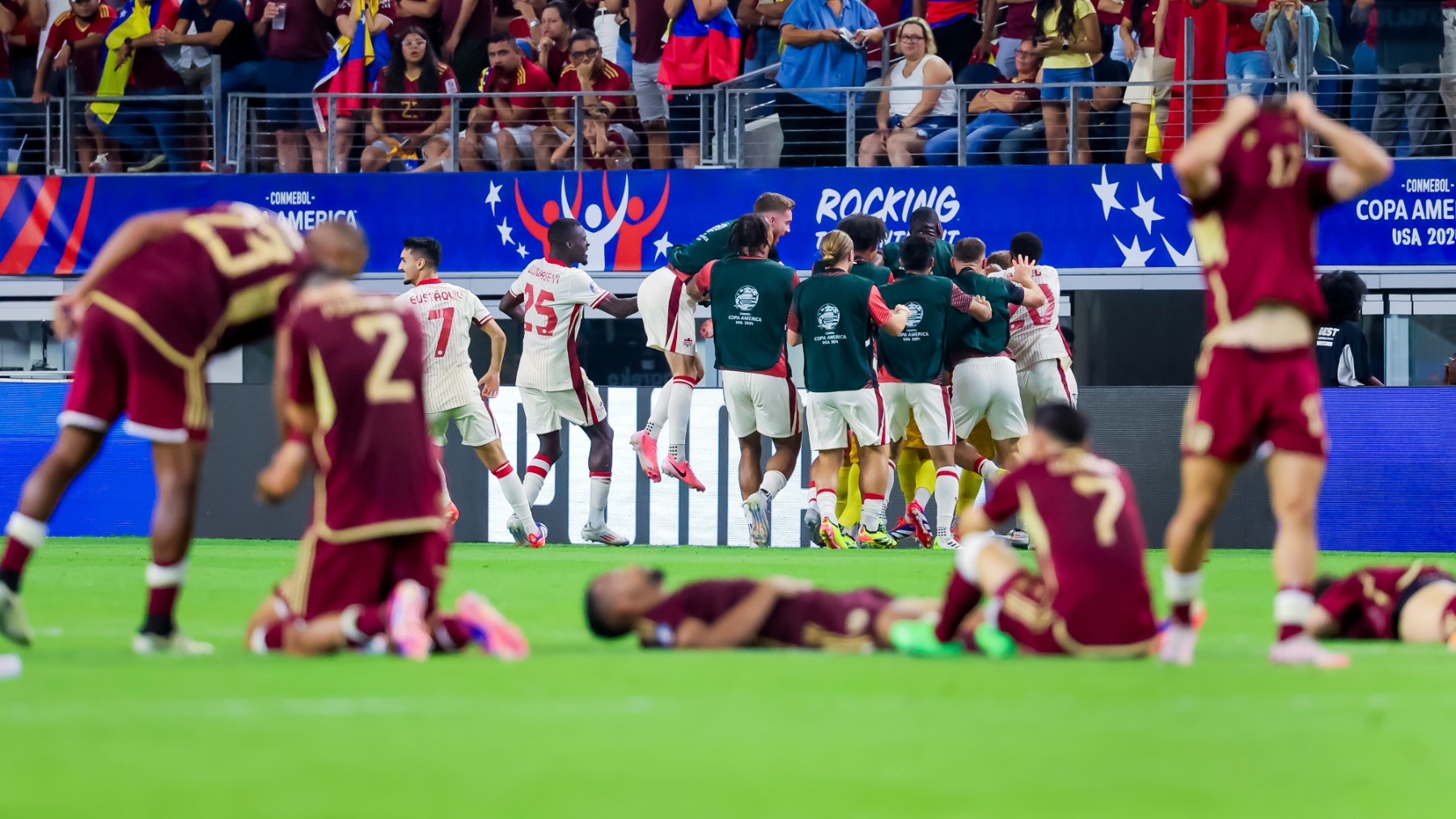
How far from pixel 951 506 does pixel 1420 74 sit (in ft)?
18.3

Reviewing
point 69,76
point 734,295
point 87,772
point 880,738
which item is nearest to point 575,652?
point 880,738

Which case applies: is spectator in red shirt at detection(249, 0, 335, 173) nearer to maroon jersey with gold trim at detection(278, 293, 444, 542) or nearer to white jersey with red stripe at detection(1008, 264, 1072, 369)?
white jersey with red stripe at detection(1008, 264, 1072, 369)

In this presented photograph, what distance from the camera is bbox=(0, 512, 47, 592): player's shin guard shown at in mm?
6758

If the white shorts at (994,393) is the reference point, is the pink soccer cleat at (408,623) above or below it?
Result: below

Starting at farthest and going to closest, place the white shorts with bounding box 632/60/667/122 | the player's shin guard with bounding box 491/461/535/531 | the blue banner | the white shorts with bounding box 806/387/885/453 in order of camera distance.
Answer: the white shorts with bounding box 632/60/667/122, the blue banner, the white shorts with bounding box 806/387/885/453, the player's shin guard with bounding box 491/461/535/531

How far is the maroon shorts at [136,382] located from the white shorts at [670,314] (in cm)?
854

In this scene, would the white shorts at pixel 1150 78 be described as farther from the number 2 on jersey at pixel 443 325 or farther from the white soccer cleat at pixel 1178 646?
the white soccer cleat at pixel 1178 646

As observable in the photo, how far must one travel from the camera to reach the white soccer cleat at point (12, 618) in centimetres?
672

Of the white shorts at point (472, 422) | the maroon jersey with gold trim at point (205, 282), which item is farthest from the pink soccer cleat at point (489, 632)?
the white shorts at point (472, 422)

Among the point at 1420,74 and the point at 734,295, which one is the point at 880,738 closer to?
the point at 734,295

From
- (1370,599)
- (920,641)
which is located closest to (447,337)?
(1370,599)

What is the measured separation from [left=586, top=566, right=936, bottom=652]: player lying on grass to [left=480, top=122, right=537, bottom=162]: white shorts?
12.0 m

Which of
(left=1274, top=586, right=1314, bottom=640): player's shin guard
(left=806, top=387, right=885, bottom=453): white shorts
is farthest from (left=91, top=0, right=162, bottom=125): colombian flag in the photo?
(left=1274, top=586, right=1314, bottom=640): player's shin guard

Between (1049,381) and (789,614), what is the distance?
343 inches
